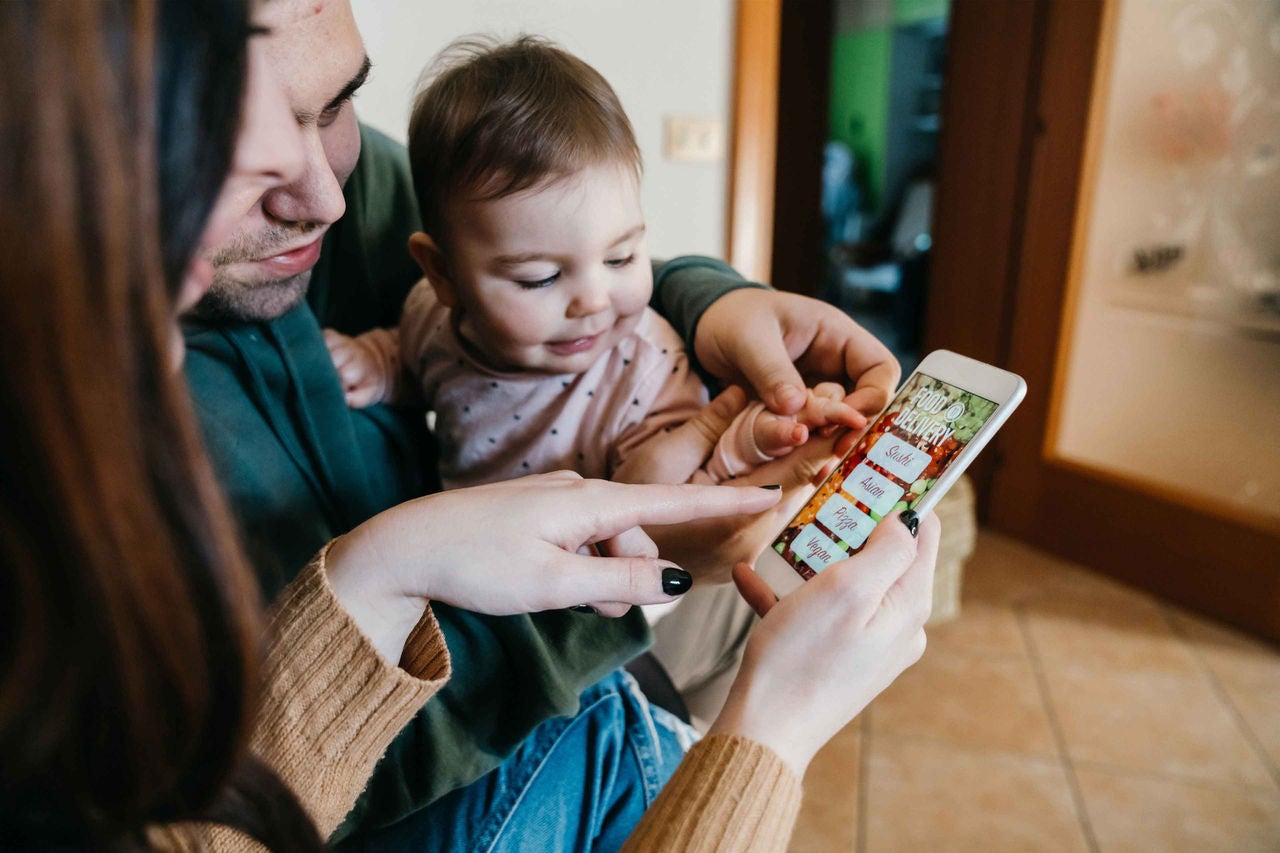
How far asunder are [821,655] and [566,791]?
10.8 inches

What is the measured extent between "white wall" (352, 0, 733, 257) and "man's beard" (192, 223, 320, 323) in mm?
368

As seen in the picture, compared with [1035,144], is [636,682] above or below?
below

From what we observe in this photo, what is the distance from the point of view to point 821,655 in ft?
1.64

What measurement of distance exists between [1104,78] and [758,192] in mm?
772

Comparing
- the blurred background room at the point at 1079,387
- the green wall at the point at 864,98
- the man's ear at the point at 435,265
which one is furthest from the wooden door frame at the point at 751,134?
the green wall at the point at 864,98

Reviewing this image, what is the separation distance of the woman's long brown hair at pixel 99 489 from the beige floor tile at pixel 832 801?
1061mm

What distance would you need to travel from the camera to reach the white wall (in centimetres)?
94

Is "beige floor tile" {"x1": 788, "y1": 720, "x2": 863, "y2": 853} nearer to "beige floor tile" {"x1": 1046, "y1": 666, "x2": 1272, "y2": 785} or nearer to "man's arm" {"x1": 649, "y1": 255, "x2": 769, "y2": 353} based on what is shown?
"beige floor tile" {"x1": 1046, "y1": 666, "x2": 1272, "y2": 785}

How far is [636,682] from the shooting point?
0.79 m

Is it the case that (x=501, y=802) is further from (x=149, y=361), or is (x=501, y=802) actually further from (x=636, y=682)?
(x=149, y=361)

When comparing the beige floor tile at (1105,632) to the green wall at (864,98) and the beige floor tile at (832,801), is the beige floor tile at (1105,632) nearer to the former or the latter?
the beige floor tile at (832,801)

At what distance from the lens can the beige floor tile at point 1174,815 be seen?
1.26 m

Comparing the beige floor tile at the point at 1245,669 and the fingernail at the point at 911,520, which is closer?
the fingernail at the point at 911,520

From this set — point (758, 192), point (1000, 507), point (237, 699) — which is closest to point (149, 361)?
point (237, 699)
